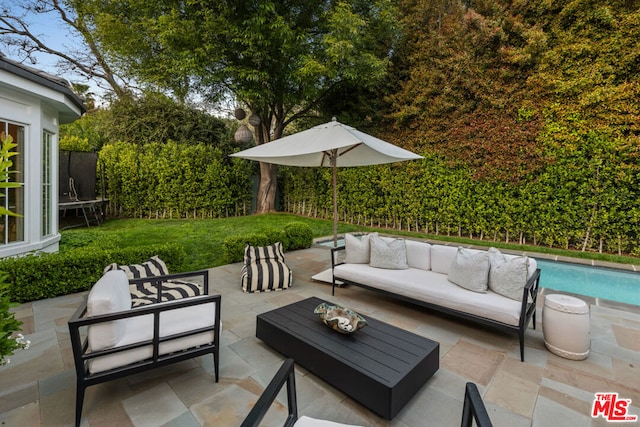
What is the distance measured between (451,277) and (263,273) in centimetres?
277

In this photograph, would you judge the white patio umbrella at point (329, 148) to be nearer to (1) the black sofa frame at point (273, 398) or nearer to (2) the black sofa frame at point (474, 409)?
(1) the black sofa frame at point (273, 398)

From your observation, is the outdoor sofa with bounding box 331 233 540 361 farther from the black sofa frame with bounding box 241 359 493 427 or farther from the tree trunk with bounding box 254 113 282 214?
the tree trunk with bounding box 254 113 282 214

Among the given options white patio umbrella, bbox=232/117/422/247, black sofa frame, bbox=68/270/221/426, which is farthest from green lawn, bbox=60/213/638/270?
black sofa frame, bbox=68/270/221/426

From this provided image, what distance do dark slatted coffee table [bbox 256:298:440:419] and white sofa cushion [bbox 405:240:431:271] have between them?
1.82m

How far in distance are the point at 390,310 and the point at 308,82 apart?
7.98 metres

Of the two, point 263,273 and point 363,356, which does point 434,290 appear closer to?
point 363,356

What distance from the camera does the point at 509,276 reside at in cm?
334

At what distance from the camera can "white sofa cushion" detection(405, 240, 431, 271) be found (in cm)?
443

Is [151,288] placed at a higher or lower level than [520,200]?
lower

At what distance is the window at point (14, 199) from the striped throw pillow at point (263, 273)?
145 inches

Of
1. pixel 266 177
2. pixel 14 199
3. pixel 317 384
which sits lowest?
pixel 317 384

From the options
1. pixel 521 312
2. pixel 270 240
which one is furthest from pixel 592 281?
pixel 270 240

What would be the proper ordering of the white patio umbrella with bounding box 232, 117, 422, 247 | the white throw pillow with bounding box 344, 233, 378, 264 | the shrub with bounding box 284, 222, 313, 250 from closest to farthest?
the white patio umbrella with bounding box 232, 117, 422, 247 < the white throw pillow with bounding box 344, 233, 378, 264 < the shrub with bounding box 284, 222, 313, 250

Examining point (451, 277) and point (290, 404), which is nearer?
point (290, 404)
